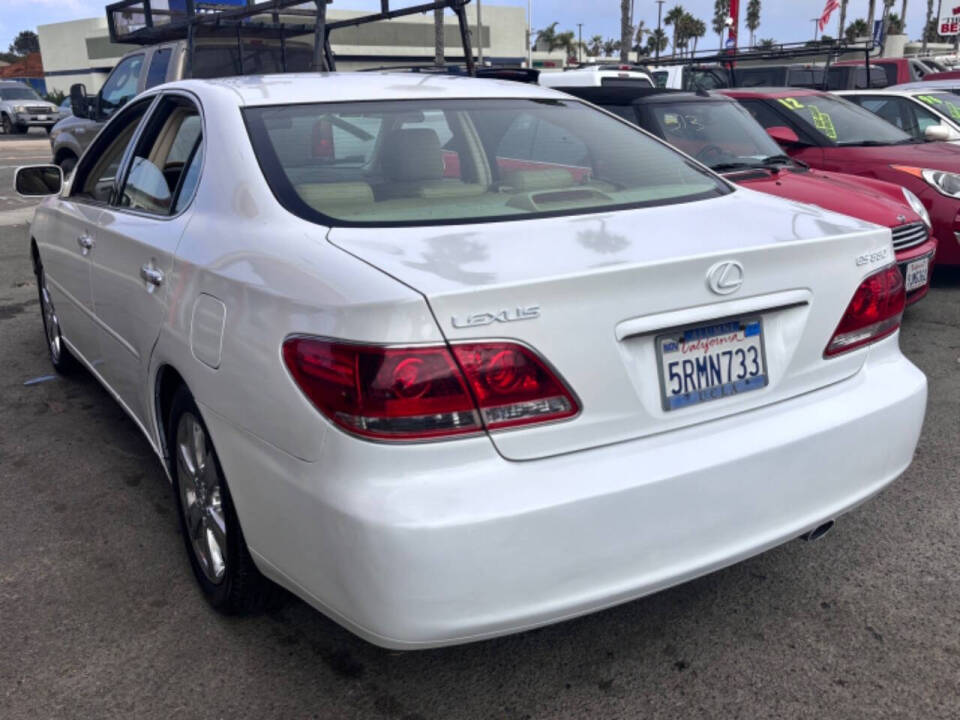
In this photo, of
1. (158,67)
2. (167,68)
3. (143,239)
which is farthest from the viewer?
(158,67)

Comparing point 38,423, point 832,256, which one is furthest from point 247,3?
→ point 832,256

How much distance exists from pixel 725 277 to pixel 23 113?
104 feet

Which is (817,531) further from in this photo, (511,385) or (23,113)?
(23,113)

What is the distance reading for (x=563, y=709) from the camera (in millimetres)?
2396

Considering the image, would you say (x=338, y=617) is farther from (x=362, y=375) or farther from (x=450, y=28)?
(x=450, y=28)

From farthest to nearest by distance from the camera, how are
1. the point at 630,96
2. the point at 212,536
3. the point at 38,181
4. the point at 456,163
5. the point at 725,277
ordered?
the point at 630,96, the point at 38,181, the point at 456,163, the point at 212,536, the point at 725,277

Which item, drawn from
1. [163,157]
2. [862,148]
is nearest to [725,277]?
[163,157]

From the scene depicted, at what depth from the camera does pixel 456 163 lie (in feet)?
9.63

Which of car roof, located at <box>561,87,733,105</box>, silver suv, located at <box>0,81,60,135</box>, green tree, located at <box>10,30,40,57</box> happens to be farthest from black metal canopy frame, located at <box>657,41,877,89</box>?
green tree, located at <box>10,30,40,57</box>

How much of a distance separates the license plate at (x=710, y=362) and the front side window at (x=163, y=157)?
1632 millimetres

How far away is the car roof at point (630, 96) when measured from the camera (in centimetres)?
656

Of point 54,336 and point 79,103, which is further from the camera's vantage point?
point 79,103

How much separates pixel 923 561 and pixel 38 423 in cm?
387

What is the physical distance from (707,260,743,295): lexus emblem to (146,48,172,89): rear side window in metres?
7.80
